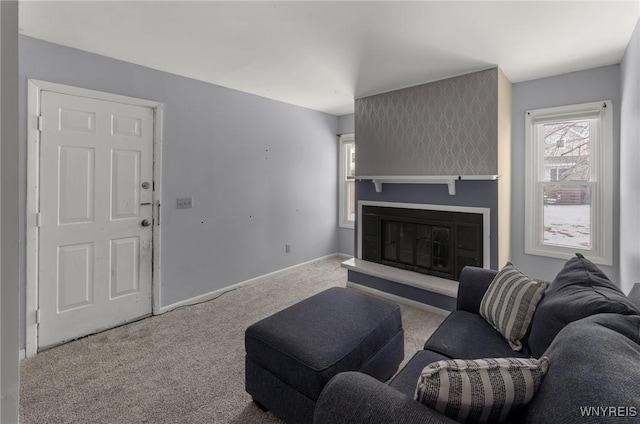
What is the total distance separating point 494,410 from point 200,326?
2.62 m

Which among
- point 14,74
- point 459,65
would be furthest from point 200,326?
point 459,65

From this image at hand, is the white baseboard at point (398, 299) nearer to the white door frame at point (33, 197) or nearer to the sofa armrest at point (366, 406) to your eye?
the sofa armrest at point (366, 406)

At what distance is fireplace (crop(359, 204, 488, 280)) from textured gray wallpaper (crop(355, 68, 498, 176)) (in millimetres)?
454

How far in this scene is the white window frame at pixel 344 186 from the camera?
5270mm

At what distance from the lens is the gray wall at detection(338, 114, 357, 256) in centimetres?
513

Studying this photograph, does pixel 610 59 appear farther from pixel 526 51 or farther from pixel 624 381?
pixel 624 381

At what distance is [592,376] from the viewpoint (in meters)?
0.76

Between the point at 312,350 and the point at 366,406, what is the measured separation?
2.09 feet

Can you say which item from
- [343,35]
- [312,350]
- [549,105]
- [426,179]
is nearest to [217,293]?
[312,350]

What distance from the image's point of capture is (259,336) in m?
1.74

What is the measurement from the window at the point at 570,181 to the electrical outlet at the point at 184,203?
364 centimetres

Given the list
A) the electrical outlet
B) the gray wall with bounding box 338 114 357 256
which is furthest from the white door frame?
the gray wall with bounding box 338 114 357 256

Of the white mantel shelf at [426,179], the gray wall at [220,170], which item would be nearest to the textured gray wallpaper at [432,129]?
the white mantel shelf at [426,179]

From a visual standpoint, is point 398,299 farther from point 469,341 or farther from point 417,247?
point 469,341
